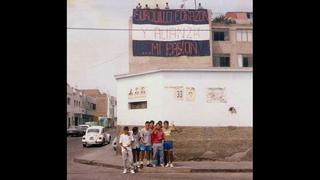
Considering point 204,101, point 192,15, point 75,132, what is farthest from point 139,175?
point 75,132

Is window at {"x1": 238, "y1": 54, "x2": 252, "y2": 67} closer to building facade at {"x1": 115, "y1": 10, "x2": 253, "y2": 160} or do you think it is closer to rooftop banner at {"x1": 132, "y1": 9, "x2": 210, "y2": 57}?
rooftop banner at {"x1": 132, "y1": 9, "x2": 210, "y2": 57}

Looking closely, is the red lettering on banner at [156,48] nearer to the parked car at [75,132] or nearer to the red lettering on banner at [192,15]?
the red lettering on banner at [192,15]

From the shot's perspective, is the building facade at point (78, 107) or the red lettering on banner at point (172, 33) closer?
the red lettering on banner at point (172, 33)

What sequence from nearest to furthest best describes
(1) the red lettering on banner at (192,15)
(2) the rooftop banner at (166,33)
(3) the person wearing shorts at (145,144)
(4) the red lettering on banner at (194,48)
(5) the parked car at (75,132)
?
(3) the person wearing shorts at (145,144) → (2) the rooftop banner at (166,33) → (4) the red lettering on banner at (194,48) → (1) the red lettering on banner at (192,15) → (5) the parked car at (75,132)

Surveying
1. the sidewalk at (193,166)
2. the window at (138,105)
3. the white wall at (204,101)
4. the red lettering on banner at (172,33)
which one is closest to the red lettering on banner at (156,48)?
the red lettering on banner at (172,33)

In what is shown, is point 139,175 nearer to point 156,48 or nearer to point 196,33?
point 156,48

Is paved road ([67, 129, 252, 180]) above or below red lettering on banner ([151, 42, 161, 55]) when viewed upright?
below

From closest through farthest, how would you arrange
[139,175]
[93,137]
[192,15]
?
[139,175], [192,15], [93,137]

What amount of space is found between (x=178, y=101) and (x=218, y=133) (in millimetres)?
1838

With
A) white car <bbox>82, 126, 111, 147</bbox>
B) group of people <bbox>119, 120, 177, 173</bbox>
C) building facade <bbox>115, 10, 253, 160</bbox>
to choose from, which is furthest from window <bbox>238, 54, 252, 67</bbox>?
group of people <bbox>119, 120, 177, 173</bbox>

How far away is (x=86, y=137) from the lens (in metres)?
25.8

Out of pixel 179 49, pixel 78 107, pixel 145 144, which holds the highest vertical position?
pixel 179 49
